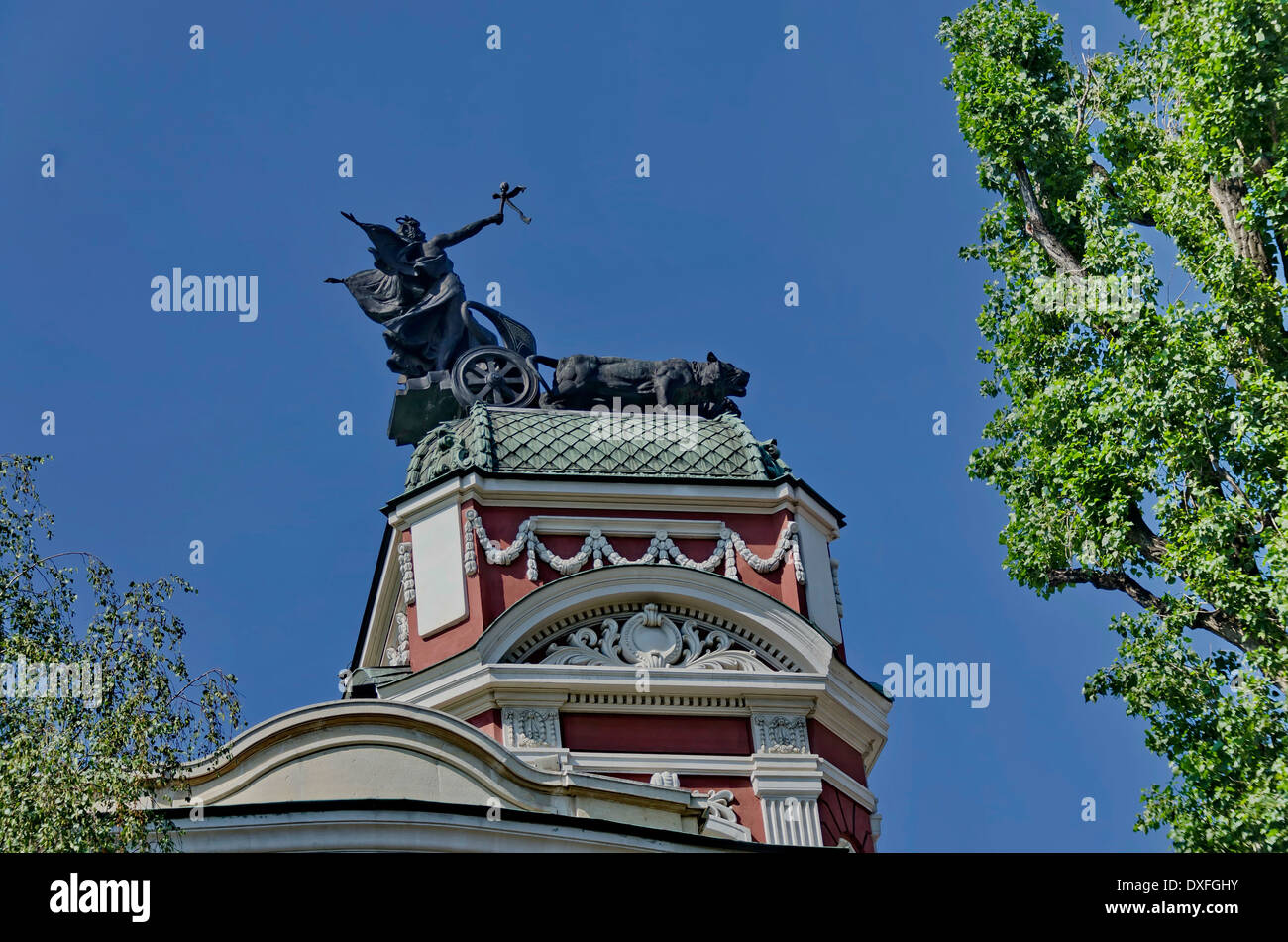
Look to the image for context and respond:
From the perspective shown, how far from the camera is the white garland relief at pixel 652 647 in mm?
24438

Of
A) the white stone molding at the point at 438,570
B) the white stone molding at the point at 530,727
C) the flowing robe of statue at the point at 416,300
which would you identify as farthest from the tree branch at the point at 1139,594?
the flowing robe of statue at the point at 416,300

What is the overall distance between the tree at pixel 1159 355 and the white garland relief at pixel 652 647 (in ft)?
12.0

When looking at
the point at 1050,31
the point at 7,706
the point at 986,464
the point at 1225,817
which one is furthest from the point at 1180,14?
the point at 7,706

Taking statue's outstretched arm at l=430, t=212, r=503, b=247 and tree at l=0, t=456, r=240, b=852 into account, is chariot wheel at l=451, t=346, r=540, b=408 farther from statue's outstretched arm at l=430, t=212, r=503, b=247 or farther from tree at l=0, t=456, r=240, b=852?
tree at l=0, t=456, r=240, b=852

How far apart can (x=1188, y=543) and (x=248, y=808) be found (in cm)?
1023

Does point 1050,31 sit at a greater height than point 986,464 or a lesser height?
greater

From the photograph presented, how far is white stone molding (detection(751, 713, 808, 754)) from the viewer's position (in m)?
24.3

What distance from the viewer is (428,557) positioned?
2594 cm

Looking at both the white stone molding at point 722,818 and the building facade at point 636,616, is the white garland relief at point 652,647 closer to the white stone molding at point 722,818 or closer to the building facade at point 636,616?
the building facade at point 636,616

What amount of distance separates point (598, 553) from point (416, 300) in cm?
622

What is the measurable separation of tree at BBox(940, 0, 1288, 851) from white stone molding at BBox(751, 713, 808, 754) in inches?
128

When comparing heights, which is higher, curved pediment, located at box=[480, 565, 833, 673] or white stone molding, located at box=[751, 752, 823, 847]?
curved pediment, located at box=[480, 565, 833, 673]

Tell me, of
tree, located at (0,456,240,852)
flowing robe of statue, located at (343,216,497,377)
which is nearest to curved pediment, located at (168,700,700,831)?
tree, located at (0,456,240,852)
